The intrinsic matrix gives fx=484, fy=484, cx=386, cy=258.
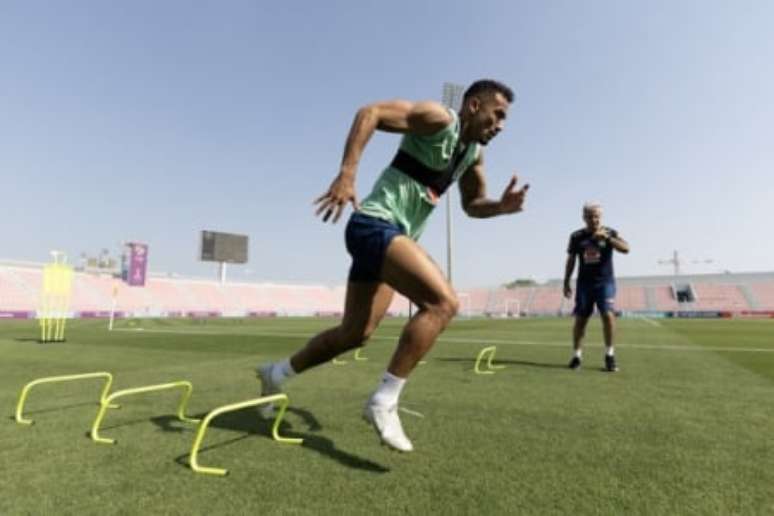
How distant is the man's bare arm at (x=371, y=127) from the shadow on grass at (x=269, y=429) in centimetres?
134

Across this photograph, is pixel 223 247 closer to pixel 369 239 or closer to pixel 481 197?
pixel 481 197

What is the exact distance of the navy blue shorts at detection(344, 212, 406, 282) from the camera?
2893mm

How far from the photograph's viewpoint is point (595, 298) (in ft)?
23.4

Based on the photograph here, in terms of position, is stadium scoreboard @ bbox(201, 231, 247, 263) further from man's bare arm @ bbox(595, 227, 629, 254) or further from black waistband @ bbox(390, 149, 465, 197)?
black waistband @ bbox(390, 149, 465, 197)

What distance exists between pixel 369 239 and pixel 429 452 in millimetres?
1295

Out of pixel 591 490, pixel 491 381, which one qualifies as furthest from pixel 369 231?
pixel 491 381

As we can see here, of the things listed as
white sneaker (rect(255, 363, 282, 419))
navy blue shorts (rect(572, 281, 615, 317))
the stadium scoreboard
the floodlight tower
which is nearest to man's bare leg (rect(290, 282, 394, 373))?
white sneaker (rect(255, 363, 282, 419))

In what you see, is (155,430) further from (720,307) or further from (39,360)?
(720,307)

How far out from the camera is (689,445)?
2977mm

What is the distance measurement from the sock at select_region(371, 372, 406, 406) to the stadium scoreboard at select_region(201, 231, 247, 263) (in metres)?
57.5

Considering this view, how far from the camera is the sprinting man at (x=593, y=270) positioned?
6.90 metres

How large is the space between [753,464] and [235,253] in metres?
59.8

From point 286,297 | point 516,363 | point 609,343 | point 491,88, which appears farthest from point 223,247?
point 491,88

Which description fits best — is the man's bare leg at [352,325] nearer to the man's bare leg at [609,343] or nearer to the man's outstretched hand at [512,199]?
the man's outstretched hand at [512,199]
